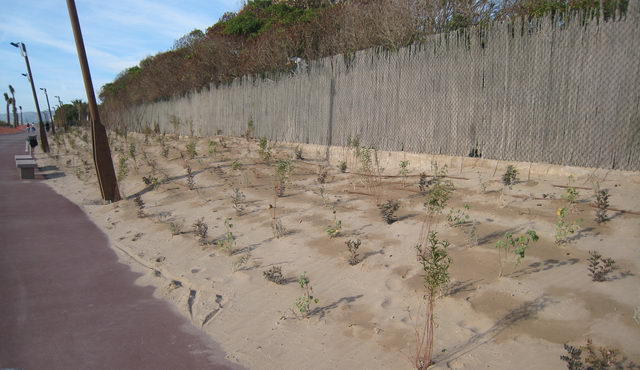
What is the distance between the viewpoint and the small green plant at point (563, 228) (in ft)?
13.4

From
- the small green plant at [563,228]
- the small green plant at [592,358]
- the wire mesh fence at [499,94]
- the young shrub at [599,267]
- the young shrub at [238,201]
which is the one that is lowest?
the small green plant at [592,358]

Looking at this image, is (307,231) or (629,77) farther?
(307,231)

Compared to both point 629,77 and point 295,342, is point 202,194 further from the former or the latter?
point 629,77

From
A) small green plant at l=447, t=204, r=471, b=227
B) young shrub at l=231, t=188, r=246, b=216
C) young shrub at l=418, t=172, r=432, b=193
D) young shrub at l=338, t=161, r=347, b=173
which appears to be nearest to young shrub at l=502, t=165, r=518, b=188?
small green plant at l=447, t=204, r=471, b=227

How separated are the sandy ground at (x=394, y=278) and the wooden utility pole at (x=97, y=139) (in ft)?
6.40

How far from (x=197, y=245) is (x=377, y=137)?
12.6ft

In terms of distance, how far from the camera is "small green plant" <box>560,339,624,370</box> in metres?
2.52

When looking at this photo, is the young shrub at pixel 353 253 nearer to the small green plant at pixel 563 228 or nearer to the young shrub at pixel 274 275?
the young shrub at pixel 274 275

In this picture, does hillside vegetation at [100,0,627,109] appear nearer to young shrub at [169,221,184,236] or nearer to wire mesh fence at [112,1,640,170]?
wire mesh fence at [112,1,640,170]

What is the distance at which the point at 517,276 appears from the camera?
3.69 metres

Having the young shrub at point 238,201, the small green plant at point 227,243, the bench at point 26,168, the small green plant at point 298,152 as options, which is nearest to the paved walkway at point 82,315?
the small green plant at point 227,243

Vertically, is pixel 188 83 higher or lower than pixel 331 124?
higher

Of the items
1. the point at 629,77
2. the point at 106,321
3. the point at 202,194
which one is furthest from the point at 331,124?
the point at 106,321

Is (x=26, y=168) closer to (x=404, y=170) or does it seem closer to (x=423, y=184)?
(x=404, y=170)
